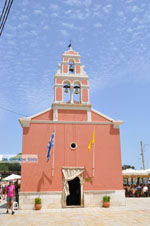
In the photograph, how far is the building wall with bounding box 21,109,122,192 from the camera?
14266mm

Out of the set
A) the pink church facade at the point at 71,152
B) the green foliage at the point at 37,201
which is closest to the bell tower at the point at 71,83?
the pink church facade at the point at 71,152

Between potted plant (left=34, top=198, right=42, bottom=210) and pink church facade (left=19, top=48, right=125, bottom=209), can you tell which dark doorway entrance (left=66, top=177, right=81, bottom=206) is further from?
potted plant (left=34, top=198, right=42, bottom=210)

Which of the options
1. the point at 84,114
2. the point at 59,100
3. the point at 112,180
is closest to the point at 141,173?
the point at 112,180

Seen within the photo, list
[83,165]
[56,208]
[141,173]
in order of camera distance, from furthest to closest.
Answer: [141,173] → [83,165] → [56,208]

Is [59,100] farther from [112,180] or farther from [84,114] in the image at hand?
[112,180]

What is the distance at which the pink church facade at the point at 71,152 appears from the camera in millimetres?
14188

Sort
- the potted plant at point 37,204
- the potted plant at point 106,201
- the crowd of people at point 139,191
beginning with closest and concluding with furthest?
the potted plant at point 37,204, the potted plant at point 106,201, the crowd of people at point 139,191

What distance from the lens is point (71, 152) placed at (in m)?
15.0

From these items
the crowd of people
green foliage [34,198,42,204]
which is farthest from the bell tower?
the crowd of people

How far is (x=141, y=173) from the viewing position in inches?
885

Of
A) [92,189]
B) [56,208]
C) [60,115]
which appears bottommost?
[56,208]

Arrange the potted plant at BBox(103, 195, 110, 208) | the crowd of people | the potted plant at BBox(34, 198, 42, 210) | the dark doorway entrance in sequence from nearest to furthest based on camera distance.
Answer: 1. the potted plant at BBox(34, 198, 42, 210)
2. the potted plant at BBox(103, 195, 110, 208)
3. the dark doorway entrance
4. the crowd of people

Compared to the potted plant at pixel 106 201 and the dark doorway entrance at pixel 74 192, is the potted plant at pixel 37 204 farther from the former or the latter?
the potted plant at pixel 106 201

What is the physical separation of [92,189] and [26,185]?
399cm
